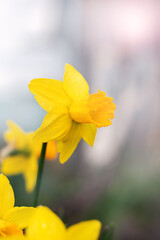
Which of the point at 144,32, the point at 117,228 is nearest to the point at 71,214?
the point at 117,228

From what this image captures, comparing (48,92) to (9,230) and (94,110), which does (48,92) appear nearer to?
(94,110)

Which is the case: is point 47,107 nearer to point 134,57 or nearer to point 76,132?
point 76,132

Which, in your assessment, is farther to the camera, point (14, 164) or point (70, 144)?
point (14, 164)

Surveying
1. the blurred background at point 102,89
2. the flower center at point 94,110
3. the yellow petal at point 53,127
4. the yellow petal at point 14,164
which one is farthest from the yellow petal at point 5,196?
the blurred background at point 102,89

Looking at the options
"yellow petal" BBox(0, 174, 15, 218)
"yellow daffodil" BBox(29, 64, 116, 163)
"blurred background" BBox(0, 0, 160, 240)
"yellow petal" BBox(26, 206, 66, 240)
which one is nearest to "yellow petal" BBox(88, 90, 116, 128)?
"yellow daffodil" BBox(29, 64, 116, 163)

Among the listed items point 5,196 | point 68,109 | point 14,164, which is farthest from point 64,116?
point 14,164

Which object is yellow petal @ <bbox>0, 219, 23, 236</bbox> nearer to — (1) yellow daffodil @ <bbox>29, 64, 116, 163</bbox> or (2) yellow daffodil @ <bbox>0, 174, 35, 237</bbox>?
(2) yellow daffodil @ <bbox>0, 174, 35, 237</bbox>

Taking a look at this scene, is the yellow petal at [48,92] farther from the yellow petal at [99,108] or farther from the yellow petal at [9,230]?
the yellow petal at [9,230]
